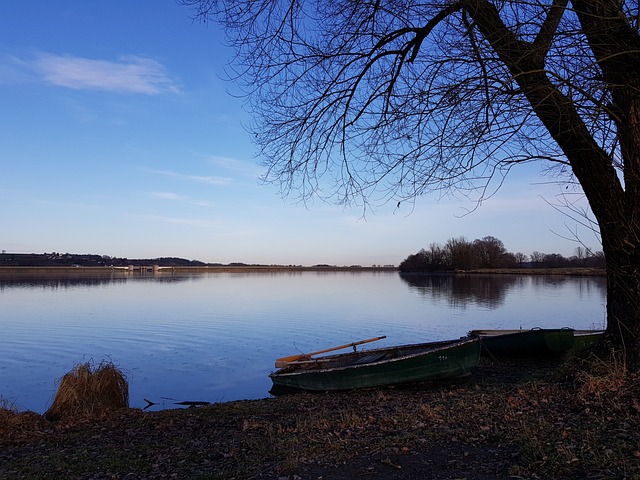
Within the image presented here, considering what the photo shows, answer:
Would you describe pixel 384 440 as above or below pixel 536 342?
above

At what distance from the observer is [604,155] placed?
7.16 metres

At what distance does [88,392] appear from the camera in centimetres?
1147

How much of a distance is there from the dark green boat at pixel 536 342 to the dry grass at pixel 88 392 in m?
9.75

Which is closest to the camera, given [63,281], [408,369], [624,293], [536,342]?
[624,293]

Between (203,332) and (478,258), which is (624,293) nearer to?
(203,332)

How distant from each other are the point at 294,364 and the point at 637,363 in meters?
8.70

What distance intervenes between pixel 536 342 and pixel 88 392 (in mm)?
A: 11794

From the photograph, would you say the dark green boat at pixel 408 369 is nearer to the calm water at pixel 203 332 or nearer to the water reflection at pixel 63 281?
the calm water at pixel 203 332

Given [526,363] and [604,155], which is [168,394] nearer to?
[526,363]

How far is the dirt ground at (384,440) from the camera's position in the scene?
16.1 ft

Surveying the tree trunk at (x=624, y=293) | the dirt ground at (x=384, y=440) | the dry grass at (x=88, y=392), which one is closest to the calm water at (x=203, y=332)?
the dry grass at (x=88, y=392)

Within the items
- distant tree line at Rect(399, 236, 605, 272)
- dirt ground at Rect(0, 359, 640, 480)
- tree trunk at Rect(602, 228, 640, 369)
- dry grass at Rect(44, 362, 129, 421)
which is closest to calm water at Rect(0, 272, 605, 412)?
dry grass at Rect(44, 362, 129, 421)

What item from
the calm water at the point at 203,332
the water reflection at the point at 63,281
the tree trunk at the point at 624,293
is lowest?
the calm water at the point at 203,332

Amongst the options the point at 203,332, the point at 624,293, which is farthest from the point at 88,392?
the point at 203,332
